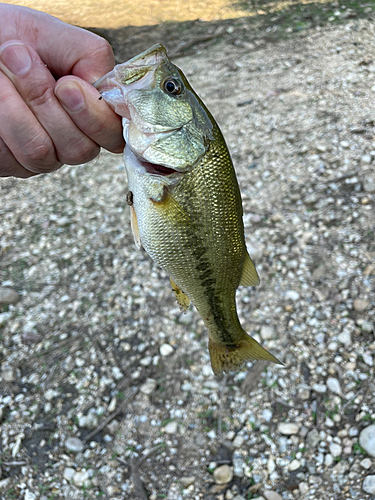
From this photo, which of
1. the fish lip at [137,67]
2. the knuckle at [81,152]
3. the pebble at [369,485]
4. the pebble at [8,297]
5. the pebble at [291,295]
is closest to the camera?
the fish lip at [137,67]

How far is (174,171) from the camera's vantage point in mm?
1750

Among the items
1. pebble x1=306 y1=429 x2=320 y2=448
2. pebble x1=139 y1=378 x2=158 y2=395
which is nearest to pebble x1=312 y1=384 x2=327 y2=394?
pebble x1=306 y1=429 x2=320 y2=448

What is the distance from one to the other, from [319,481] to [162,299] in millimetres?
1768

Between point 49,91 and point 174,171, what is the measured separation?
62 centimetres

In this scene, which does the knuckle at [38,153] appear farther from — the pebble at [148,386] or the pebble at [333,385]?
the pebble at [333,385]

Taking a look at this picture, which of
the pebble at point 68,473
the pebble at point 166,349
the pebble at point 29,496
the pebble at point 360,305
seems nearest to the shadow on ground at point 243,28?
the pebble at point 360,305

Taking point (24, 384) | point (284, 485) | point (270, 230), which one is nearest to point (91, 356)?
point (24, 384)

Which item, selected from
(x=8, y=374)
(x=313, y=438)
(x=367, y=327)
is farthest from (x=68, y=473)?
(x=367, y=327)

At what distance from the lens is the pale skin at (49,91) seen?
167cm

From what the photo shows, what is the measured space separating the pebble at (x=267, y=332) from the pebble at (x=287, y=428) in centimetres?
65

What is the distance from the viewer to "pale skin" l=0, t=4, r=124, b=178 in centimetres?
167

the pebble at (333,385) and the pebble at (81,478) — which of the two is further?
the pebble at (333,385)

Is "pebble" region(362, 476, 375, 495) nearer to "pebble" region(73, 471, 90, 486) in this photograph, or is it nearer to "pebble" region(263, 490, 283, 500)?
"pebble" region(263, 490, 283, 500)

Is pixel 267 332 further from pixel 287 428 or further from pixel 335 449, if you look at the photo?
pixel 335 449
